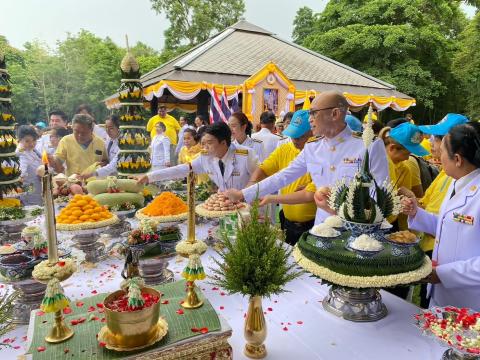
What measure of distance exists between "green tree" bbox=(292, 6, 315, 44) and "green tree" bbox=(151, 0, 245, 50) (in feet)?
18.7

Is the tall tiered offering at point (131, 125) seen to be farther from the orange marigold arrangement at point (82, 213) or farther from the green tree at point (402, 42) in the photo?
the green tree at point (402, 42)

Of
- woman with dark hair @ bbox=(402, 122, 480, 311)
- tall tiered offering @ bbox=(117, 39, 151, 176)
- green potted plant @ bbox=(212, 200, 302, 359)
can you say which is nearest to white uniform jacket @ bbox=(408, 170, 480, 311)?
woman with dark hair @ bbox=(402, 122, 480, 311)

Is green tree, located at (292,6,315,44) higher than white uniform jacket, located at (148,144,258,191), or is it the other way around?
green tree, located at (292,6,315,44)

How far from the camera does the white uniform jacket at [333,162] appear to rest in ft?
8.27

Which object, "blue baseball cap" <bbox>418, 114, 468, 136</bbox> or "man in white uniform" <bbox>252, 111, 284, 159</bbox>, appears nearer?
"blue baseball cap" <bbox>418, 114, 468, 136</bbox>

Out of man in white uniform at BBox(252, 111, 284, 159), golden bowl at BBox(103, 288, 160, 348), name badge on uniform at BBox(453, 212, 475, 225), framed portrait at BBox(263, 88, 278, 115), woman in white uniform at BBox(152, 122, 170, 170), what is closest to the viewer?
golden bowl at BBox(103, 288, 160, 348)

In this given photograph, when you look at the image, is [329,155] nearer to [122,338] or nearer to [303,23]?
[122,338]

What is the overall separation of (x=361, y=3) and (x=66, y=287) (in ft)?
82.6

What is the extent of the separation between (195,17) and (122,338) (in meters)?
32.1

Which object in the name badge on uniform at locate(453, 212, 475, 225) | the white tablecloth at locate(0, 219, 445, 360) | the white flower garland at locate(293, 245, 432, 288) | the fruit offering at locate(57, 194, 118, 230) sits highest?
the name badge on uniform at locate(453, 212, 475, 225)

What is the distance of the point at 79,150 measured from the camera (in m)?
4.50

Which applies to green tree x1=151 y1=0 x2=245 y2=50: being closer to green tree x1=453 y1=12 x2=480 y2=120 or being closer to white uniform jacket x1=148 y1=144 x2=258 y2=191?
green tree x1=453 y1=12 x2=480 y2=120

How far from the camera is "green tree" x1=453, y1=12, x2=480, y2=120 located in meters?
18.2

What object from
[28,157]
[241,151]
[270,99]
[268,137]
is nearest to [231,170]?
[241,151]
